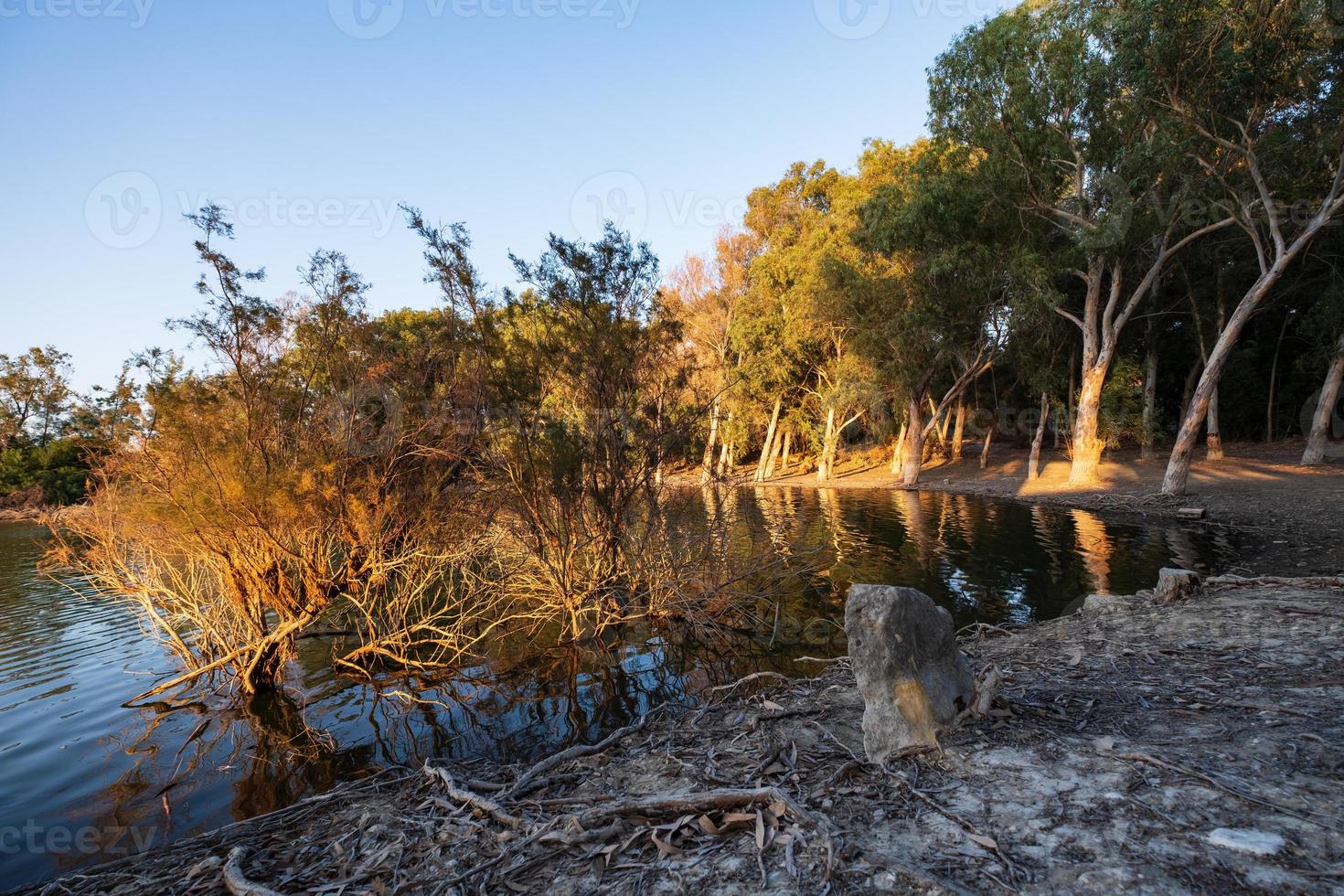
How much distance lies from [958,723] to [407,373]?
911 cm

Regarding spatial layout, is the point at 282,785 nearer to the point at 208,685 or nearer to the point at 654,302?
the point at 208,685

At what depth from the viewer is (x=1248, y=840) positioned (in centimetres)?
283

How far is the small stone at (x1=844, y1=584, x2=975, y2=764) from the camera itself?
4180 mm

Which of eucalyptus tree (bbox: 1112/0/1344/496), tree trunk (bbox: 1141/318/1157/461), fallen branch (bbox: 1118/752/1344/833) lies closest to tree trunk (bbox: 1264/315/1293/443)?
tree trunk (bbox: 1141/318/1157/461)

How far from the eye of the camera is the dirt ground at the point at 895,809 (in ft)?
9.48

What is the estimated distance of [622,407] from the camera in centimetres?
1001

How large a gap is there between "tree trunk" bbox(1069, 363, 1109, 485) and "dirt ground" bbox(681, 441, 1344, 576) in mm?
626

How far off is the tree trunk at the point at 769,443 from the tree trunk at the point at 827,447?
290cm

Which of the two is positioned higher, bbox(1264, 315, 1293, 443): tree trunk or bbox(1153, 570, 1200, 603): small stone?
bbox(1264, 315, 1293, 443): tree trunk

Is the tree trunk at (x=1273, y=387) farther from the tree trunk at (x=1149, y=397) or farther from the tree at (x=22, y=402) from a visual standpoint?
the tree at (x=22, y=402)

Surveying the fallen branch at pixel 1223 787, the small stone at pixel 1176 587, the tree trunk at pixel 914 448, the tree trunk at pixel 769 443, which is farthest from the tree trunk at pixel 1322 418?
the fallen branch at pixel 1223 787

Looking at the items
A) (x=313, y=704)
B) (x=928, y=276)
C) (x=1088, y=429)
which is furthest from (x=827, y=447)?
(x=313, y=704)

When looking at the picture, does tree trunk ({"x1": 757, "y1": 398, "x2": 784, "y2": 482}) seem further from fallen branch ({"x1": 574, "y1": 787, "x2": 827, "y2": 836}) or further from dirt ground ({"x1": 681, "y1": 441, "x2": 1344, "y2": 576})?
fallen branch ({"x1": 574, "y1": 787, "x2": 827, "y2": 836})

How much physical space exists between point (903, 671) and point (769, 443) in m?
33.9
